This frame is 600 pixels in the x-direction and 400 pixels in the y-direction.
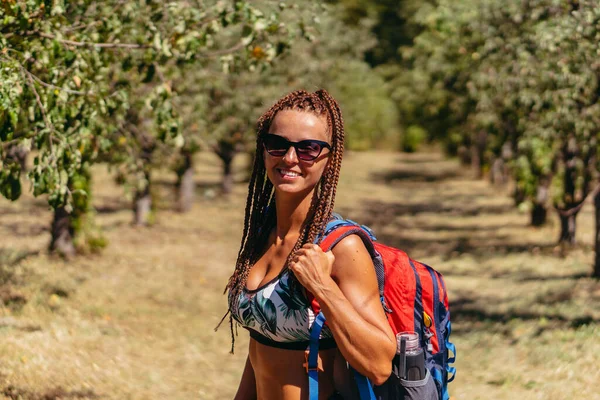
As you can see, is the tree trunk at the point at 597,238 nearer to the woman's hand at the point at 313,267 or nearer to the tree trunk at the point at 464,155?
the woman's hand at the point at 313,267

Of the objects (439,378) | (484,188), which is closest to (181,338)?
(439,378)

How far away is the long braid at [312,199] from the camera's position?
252cm

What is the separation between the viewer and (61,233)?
12.2 metres

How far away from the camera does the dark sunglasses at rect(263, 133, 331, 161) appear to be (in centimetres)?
249

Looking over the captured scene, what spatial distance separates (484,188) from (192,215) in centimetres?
1463

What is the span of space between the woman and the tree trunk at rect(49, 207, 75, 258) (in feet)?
33.5

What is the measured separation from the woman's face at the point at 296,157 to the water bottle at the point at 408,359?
0.64 m

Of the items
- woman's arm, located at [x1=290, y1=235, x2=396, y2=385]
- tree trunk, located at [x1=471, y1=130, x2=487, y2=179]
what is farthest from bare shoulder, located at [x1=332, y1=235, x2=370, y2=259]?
tree trunk, located at [x1=471, y1=130, x2=487, y2=179]

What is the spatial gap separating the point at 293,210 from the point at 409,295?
0.53 m

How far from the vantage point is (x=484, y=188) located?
97.2 ft

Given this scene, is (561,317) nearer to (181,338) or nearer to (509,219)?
(181,338)

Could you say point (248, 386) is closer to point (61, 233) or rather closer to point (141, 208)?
point (61, 233)

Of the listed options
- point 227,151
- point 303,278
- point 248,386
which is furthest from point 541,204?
point 303,278

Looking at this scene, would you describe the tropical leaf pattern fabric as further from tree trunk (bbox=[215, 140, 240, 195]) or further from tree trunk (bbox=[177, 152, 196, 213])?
tree trunk (bbox=[215, 140, 240, 195])
